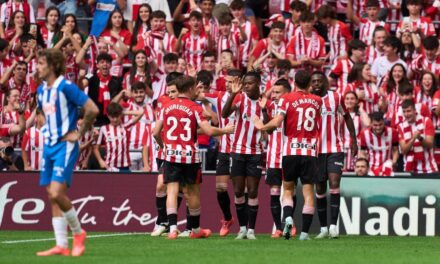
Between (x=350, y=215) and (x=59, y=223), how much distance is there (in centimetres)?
807

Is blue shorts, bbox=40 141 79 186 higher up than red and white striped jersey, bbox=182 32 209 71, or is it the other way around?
red and white striped jersey, bbox=182 32 209 71

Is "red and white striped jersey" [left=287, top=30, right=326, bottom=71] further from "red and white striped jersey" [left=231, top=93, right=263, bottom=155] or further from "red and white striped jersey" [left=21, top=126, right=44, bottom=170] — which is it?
"red and white striped jersey" [left=231, top=93, right=263, bottom=155]

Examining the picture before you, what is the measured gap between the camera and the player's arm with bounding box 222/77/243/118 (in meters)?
16.3

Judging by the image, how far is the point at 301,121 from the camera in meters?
16.3

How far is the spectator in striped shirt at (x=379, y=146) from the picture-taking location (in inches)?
829

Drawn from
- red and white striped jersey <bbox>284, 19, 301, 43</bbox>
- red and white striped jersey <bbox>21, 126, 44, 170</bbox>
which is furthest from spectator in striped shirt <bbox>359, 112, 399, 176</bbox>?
red and white striped jersey <bbox>21, 126, 44, 170</bbox>

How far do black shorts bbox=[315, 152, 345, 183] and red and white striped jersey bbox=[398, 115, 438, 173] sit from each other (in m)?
4.05

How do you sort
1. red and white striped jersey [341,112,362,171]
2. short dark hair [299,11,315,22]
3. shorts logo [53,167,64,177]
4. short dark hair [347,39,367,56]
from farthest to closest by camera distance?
short dark hair [299,11,315,22] < short dark hair [347,39,367,56] < red and white striped jersey [341,112,362,171] < shorts logo [53,167,64,177]

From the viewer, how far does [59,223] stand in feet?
42.0

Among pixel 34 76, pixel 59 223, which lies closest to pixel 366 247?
pixel 59 223

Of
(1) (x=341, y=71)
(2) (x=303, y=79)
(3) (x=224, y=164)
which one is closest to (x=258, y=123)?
(2) (x=303, y=79)

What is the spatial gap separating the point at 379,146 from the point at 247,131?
4588mm

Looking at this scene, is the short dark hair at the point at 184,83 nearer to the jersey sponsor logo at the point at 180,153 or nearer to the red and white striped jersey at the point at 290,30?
the jersey sponsor logo at the point at 180,153

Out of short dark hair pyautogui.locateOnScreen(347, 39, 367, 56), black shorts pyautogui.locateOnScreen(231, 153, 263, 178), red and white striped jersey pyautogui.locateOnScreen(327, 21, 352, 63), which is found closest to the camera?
black shorts pyautogui.locateOnScreen(231, 153, 263, 178)
